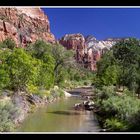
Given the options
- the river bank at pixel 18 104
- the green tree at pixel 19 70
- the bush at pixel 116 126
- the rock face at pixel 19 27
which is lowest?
the bush at pixel 116 126

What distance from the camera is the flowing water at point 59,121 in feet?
34.4

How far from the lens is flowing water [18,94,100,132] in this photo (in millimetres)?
10485

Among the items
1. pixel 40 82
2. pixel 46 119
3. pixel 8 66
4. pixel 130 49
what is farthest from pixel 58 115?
pixel 130 49

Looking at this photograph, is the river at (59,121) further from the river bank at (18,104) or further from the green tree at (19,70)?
the green tree at (19,70)

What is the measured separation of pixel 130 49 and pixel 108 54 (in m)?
2.05

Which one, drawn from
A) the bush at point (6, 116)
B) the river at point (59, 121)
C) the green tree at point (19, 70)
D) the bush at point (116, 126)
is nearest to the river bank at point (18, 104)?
the bush at point (6, 116)

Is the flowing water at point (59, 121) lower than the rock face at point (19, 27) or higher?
lower

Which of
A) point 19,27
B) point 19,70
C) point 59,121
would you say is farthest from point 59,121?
point 19,27

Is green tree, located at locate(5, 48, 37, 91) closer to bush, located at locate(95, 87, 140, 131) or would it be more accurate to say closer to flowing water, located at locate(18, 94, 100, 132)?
flowing water, located at locate(18, 94, 100, 132)

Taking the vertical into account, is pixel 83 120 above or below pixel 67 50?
below

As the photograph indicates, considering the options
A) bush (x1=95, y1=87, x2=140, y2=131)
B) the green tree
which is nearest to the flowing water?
bush (x1=95, y1=87, x2=140, y2=131)

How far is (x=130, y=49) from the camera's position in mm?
25469
